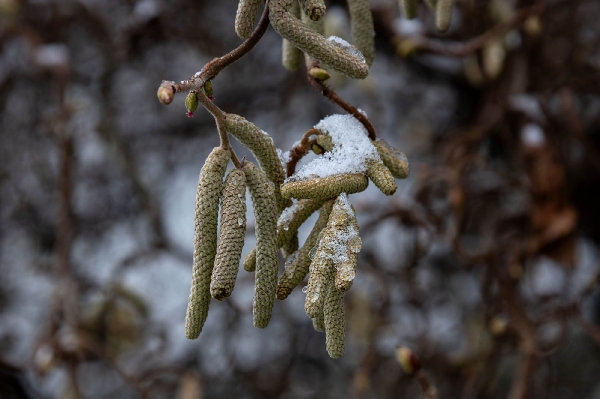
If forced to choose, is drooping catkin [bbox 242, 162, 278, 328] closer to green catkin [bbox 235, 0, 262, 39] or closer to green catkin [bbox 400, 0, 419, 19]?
green catkin [bbox 235, 0, 262, 39]

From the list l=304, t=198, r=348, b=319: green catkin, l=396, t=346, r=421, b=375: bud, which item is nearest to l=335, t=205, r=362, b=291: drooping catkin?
l=304, t=198, r=348, b=319: green catkin

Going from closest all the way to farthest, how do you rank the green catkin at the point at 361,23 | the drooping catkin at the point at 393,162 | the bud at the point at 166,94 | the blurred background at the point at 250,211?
the bud at the point at 166,94 < the drooping catkin at the point at 393,162 < the green catkin at the point at 361,23 < the blurred background at the point at 250,211

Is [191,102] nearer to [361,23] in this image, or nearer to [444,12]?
[361,23]

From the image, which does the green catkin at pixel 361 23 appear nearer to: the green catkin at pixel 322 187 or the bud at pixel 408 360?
the green catkin at pixel 322 187

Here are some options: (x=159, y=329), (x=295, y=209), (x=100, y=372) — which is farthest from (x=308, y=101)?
(x=295, y=209)

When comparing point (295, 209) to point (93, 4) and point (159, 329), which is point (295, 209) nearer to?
point (159, 329)

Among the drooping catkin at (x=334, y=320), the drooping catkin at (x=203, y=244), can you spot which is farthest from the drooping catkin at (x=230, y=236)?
the drooping catkin at (x=334, y=320)
